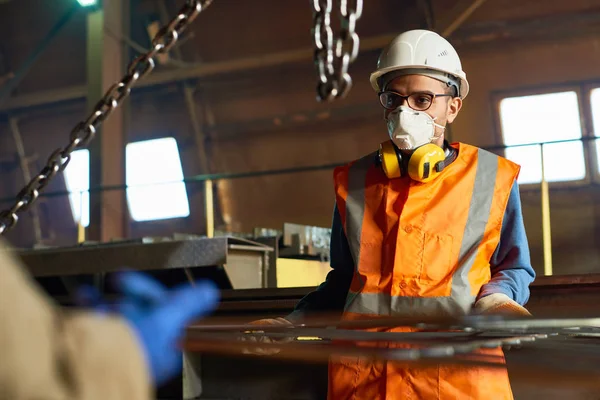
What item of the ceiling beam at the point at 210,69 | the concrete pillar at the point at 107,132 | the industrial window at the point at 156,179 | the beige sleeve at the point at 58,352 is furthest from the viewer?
the industrial window at the point at 156,179

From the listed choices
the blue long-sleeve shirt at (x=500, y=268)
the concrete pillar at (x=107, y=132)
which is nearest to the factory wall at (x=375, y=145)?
the concrete pillar at (x=107, y=132)

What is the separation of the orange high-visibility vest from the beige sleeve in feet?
4.36

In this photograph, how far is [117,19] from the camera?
898 centimetres

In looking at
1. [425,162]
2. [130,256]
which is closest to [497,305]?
[425,162]

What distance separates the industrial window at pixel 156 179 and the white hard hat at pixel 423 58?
7.43m

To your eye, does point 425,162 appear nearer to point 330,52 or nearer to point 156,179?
point 330,52

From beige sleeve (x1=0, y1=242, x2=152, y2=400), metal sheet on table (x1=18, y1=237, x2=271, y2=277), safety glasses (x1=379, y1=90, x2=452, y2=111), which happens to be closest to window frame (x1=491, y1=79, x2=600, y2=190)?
metal sheet on table (x1=18, y1=237, x2=271, y2=277)

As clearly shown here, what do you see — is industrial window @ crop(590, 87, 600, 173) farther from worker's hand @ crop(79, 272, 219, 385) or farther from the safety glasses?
worker's hand @ crop(79, 272, 219, 385)

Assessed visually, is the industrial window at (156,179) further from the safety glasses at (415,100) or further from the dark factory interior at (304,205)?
the safety glasses at (415,100)

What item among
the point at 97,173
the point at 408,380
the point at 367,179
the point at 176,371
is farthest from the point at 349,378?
the point at 97,173

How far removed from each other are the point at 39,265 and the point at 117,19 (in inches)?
199

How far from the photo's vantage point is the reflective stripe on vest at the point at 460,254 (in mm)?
1942

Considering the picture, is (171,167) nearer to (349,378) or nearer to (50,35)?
(50,35)

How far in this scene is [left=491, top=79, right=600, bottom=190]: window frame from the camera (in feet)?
24.6
